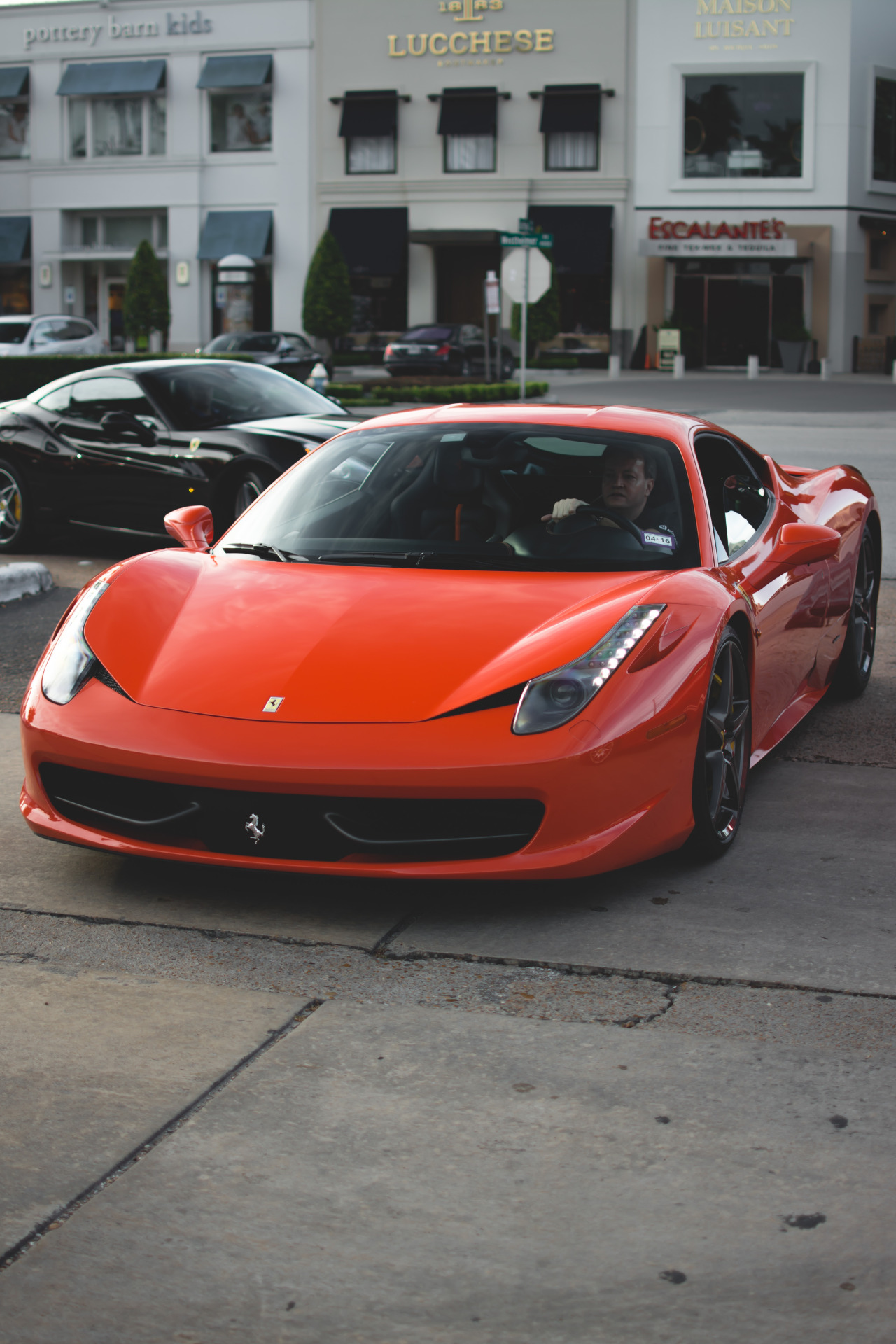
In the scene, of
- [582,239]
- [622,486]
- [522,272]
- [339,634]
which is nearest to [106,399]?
[622,486]

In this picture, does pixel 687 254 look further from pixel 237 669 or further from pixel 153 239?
pixel 237 669

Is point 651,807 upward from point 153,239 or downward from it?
downward

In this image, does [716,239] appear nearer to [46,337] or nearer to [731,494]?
[46,337]

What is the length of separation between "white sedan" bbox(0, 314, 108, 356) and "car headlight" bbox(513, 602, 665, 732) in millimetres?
29765

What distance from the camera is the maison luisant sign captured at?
42.4m

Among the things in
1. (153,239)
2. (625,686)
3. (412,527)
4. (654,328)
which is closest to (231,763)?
(625,686)

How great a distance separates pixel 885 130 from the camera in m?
43.2

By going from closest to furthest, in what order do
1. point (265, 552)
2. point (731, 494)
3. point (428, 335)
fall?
point (265, 552) < point (731, 494) < point (428, 335)

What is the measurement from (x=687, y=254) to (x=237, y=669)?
4141 cm

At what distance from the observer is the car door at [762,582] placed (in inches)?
190

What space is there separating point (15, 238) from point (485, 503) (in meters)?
47.2

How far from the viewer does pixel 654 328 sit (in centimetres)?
Answer: 4341

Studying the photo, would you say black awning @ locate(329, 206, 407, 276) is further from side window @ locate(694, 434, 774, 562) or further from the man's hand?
the man's hand

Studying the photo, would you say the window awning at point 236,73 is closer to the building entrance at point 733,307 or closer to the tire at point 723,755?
the building entrance at point 733,307
